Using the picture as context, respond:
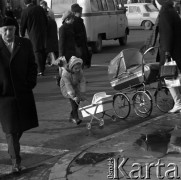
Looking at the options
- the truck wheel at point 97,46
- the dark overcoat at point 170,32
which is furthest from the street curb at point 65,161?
the truck wheel at point 97,46

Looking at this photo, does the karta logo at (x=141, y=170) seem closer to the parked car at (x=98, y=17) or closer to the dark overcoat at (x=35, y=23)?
the dark overcoat at (x=35, y=23)

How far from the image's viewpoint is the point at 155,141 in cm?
777

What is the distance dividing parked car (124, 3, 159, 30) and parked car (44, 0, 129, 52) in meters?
10.4

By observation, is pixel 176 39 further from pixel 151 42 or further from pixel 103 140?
pixel 103 140

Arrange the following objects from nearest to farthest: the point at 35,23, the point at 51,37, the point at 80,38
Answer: the point at 80,38
the point at 35,23
the point at 51,37

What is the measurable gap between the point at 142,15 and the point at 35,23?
1950cm

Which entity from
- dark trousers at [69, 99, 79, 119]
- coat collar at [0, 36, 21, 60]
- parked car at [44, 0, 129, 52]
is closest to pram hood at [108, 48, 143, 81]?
dark trousers at [69, 99, 79, 119]

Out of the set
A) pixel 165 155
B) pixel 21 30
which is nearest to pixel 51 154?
pixel 165 155

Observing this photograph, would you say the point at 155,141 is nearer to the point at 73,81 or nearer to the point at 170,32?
the point at 73,81

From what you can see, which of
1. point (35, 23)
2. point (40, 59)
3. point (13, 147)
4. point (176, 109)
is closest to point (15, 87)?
point (13, 147)

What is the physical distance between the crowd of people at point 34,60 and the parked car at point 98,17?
188 inches

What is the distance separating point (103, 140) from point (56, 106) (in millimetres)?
3098

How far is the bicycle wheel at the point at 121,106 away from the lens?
31.1ft

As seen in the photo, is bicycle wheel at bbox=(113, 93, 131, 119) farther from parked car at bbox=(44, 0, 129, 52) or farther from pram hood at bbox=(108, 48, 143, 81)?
parked car at bbox=(44, 0, 129, 52)
